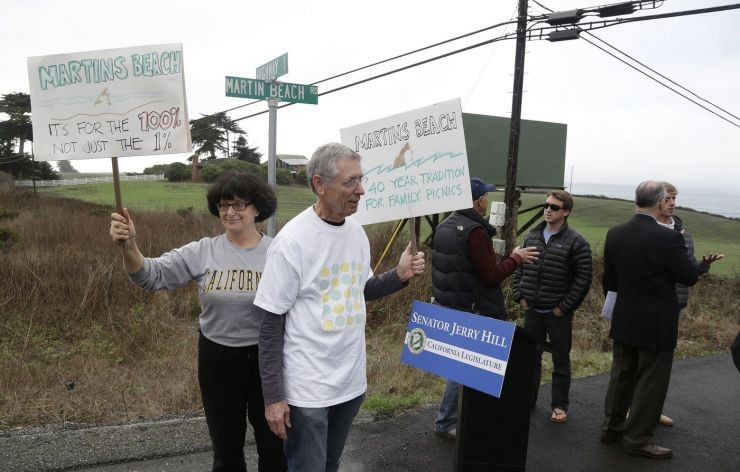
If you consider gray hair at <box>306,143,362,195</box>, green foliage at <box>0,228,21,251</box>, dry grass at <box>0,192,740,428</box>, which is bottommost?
dry grass at <box>0,192,740,428</box>

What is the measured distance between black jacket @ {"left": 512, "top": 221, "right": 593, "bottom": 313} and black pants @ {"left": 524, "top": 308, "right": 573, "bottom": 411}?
104 millimetres

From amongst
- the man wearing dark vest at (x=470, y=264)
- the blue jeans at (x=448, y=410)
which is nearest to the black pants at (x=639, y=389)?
the man wearing dark vest at (x=470, y=264)

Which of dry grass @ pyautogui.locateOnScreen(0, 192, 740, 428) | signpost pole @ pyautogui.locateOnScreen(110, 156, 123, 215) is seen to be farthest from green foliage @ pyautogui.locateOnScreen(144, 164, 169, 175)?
signpost pole @ pyautogui.locateOnScreen(110, 156, 123, 215)

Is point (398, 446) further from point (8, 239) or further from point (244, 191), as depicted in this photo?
point (8, 239)

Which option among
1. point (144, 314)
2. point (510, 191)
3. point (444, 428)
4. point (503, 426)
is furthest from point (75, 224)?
point (503, 426)

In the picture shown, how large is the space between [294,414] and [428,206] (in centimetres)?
127

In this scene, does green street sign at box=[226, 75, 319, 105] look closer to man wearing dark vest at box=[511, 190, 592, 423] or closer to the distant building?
man wearing dark vest at box=[511, 190, 592, 423]

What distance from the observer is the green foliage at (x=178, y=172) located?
93.0 ft

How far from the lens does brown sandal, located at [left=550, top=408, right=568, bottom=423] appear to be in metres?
4.38

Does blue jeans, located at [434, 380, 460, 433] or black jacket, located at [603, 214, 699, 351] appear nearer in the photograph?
black jacket, located at [603, 214, 699, 351]

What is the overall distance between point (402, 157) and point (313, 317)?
123 centimetres

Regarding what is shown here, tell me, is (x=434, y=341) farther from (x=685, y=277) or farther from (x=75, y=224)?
(x=75, y=224)

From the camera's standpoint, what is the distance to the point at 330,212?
2230 millimetres

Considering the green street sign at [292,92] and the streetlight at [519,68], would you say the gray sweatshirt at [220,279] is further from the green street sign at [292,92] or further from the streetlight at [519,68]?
the streetlight at [519,68]
